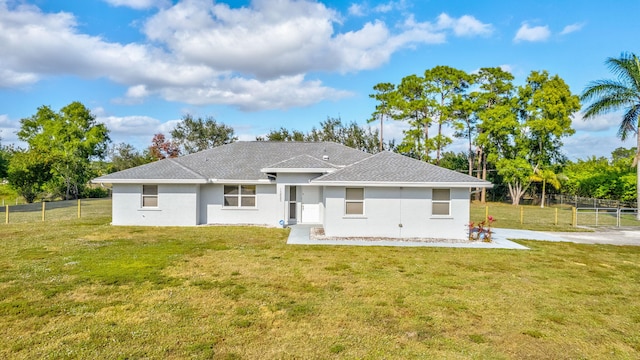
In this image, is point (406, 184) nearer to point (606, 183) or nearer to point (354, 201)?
point (354, 201)

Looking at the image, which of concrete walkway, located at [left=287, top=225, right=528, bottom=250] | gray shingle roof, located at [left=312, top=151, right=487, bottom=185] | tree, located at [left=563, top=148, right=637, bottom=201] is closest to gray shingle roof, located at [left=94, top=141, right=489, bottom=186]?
gray shingle roof, located at [left=312, top=151, right=487, bottom=185]

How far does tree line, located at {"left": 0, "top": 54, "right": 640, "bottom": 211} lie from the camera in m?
34.5

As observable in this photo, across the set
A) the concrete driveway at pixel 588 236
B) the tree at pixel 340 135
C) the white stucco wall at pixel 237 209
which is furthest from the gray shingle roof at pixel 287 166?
the tree at pixel 340 135

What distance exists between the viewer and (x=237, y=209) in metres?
19.1

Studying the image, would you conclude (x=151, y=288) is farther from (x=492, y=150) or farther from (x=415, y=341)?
(x=492, y=150)

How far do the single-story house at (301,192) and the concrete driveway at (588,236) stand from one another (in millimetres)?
3736

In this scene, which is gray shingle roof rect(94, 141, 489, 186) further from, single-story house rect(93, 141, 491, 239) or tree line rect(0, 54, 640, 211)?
tree line rect(0, 54, 640, 211)

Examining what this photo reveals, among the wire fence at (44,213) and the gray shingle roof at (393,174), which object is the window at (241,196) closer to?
the gray shingle roof at (393,174)

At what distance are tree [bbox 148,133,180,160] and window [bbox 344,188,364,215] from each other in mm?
43554

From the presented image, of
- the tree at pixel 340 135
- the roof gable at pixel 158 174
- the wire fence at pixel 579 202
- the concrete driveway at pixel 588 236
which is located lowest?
the concrete driveway at pixel 588 236

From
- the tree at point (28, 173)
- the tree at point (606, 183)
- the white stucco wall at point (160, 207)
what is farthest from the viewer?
the tree at point (28, 173)

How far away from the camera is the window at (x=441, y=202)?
15.4m

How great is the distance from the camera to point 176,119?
5266 centimetres

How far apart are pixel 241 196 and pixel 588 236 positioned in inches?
682
